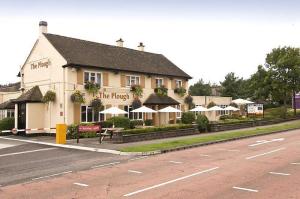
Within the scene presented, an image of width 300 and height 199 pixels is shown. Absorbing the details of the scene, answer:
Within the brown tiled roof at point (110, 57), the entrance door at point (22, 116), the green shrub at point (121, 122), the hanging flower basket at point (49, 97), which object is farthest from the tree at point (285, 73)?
the entrance door at point (22, 116)

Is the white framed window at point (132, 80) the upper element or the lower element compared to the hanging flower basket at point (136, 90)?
upper

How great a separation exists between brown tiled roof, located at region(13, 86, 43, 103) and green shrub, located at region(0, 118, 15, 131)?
2.90m

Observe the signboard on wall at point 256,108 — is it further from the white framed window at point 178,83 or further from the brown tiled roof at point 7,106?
the brown tiled roof at point 7,106

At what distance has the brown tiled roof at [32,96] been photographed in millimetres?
31300

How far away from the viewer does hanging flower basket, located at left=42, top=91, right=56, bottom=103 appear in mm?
30578

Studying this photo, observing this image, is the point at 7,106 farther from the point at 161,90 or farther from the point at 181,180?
the point at 181,180

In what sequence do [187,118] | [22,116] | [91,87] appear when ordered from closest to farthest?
[91,87]
[22,116]
[187,118]

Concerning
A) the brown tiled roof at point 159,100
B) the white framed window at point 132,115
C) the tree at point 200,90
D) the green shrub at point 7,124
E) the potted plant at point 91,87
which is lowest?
the green shrub at point 7,124

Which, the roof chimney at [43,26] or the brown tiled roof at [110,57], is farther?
the roof chimney at [43,26]

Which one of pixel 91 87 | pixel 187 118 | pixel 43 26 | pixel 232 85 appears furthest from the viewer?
pixel 232 85

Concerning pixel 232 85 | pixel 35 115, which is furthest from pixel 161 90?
pixel 232 85

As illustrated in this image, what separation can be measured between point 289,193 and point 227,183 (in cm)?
193

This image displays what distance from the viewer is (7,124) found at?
111 ft

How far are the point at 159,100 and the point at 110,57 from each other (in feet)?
21.7
